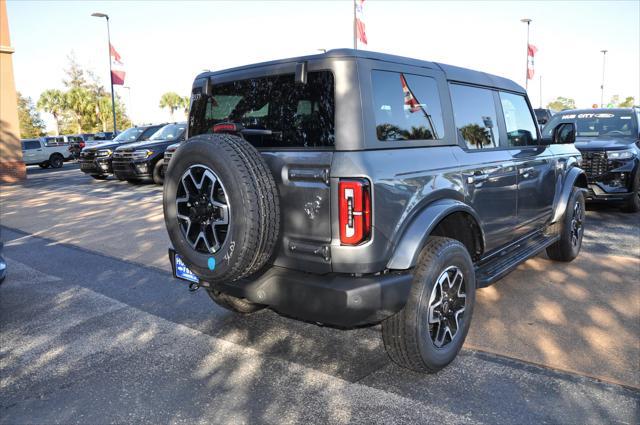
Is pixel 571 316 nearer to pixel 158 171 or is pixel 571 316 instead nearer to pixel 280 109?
pixel 280 109

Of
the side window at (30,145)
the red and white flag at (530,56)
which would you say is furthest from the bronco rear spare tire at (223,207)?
the red and white flag at (530,56)

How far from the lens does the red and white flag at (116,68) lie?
25.8 m

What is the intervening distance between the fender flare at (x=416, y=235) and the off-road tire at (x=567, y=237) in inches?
111

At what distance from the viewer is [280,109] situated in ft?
10.5

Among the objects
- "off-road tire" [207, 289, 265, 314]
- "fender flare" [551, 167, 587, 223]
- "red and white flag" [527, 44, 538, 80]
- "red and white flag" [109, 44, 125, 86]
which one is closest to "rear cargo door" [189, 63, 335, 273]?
"off-road tire" [207, 289, 265, 314]

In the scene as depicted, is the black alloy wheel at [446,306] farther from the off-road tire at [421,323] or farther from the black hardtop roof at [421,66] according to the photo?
the black hardtop roof at [421,66]

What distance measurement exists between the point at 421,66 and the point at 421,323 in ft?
5.72

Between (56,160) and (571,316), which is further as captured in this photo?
(56,160)

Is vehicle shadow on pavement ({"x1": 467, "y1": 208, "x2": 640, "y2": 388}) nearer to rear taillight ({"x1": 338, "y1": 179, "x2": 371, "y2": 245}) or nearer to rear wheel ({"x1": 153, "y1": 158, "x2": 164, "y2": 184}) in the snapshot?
rear taillight ({"x1": 338, "y1": 179, "x2": 371, "y2": 245})

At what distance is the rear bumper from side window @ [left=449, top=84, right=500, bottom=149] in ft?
4.69

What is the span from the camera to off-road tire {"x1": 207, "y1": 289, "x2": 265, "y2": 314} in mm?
4094

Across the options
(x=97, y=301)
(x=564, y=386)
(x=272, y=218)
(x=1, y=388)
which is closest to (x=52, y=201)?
(x=97, y=301)

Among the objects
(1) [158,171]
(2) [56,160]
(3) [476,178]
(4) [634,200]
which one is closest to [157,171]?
(1) [158,171]

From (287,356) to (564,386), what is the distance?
5.87 feet
